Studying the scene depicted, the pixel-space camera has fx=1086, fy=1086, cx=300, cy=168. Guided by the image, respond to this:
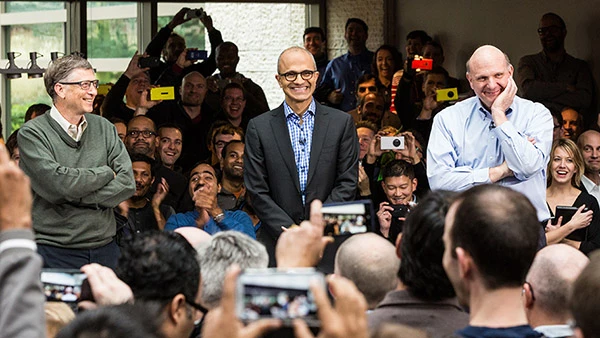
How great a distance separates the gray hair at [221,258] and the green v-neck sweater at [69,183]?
1.79 metres

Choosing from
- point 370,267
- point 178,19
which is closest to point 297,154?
point 370,267

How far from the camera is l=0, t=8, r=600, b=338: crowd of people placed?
1970 mm

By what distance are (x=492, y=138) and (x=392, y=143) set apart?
188 cm

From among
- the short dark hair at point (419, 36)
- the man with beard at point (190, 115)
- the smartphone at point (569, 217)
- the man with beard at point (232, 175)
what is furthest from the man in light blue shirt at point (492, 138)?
the short dark hair at point (419, 36)

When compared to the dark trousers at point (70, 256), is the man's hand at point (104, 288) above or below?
above

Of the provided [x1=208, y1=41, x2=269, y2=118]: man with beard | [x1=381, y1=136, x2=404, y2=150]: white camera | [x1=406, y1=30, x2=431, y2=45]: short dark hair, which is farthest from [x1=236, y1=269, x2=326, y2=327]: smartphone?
[x1=406, y1=30, x2=431, y2=45]: short dark hair

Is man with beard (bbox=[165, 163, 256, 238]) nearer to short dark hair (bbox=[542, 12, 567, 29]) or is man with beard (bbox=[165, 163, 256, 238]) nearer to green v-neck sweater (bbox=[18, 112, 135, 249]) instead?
green v-neck sweater (bbox=[18, 112, 135, 249])

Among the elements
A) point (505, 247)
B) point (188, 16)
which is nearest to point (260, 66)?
point (188, 16)

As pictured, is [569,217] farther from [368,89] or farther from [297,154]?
[368,89]

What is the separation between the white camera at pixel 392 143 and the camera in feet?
20.7

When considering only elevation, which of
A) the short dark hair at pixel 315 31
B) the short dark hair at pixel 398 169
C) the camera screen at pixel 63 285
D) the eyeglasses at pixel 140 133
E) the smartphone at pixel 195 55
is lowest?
the camera screen at pixel 63 285

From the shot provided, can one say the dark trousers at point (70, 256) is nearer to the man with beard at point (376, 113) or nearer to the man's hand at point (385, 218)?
the man's hand at point (385, 218)

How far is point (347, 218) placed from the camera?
2996 millimetres

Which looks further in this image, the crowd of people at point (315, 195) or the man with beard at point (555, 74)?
the man with beard at point (555, 74)
